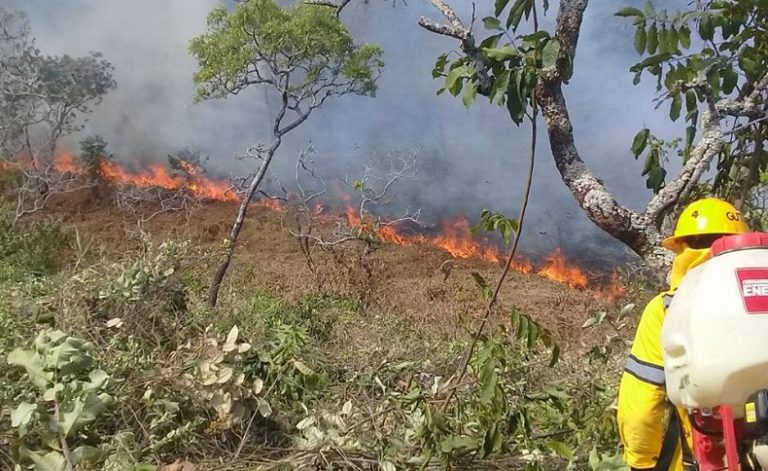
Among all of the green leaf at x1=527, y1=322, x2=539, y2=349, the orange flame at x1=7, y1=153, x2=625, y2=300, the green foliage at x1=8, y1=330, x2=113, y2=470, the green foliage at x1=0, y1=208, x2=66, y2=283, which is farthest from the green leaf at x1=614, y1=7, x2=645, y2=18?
the orange flame at x1=7, y1=153, x2=625, y2=300

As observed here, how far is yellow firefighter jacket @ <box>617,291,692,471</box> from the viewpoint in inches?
71.2

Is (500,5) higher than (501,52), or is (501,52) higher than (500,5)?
(500,5)

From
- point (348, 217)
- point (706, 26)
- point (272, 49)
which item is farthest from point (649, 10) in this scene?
point (348, 217)

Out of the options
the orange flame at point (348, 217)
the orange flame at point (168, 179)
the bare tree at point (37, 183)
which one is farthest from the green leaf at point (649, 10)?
the orange flame at point (168, 179)

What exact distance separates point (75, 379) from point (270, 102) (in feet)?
35.7

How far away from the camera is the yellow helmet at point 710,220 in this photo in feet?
5.88

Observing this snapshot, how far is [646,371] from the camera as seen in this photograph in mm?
1824

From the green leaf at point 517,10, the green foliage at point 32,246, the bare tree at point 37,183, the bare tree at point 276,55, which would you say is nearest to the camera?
the green leaf at point 517,10

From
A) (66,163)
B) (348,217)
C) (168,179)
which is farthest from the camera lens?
(168,179)

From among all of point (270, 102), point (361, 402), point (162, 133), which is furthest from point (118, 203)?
point (361, 402)

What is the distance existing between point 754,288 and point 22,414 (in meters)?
2.27

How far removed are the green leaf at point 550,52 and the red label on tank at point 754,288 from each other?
1.06 meters

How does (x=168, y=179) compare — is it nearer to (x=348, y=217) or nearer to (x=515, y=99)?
(x=348, y=217)

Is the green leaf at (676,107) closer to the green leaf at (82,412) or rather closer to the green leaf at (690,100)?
the green leaf at (690,100)
